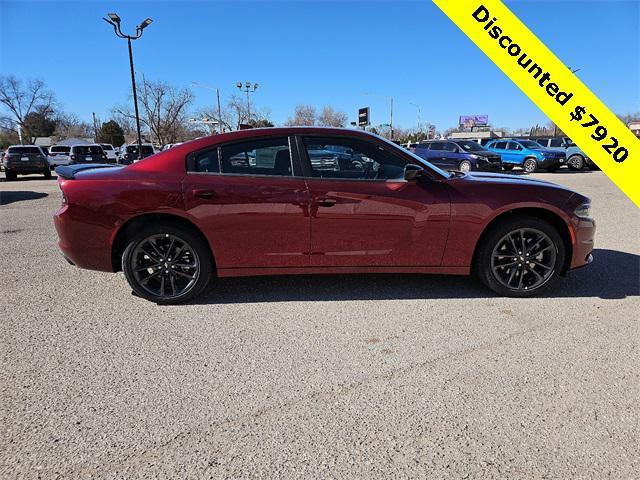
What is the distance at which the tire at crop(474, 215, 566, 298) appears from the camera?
3.93 metres

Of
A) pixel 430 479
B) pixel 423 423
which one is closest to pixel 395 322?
pixel 423 423

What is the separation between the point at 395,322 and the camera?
347 cm

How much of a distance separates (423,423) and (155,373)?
1704 millimetres

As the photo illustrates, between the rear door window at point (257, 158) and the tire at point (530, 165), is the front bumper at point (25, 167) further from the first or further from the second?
the tire at point (530, 165)

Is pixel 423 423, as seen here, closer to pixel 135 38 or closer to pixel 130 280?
pixel 130 280

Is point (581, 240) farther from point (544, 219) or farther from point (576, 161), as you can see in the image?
point (576, 161)

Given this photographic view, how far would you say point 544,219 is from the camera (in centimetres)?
402

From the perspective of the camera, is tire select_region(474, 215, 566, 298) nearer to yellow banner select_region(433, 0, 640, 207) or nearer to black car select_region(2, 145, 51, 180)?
A: yellow banner select_region(433, 0, 640, 207)

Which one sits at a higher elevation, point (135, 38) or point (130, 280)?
point (135, 38)

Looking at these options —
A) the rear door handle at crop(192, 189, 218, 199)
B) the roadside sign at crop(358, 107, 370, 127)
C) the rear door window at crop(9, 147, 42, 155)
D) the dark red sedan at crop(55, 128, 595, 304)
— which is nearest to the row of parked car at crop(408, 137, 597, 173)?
the roadside sign at crop(358, 107, 370, 127)

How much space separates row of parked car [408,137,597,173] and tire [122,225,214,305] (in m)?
17.6

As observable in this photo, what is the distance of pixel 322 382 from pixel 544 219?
277 centimetres

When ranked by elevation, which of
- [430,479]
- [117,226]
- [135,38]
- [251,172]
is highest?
[135,38]

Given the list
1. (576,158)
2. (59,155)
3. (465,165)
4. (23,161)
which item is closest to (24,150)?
(23,161)
